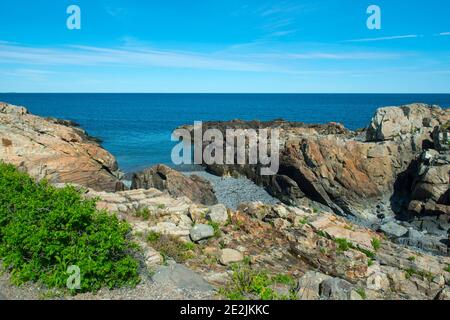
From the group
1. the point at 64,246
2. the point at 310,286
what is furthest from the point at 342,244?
the point at 64,246

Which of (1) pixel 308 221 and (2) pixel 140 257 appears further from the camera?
(1) pixel 308 221

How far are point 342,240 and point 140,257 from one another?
1003cm

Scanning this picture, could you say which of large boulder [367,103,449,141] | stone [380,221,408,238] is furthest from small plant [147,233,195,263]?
large boulder [367,103,449,141]

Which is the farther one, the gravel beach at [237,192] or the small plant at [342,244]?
the gravel beach at [237,192]

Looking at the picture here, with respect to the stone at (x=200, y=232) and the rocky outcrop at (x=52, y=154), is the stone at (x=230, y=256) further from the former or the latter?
the rocky outcrop at (x=52, y=154)

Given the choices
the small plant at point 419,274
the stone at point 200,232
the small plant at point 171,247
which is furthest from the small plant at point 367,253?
the small plant at point 171,247

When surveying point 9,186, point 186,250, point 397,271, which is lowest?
point 397,271

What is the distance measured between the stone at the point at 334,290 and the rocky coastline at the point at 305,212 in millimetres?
39

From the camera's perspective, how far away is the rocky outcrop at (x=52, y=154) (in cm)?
2869

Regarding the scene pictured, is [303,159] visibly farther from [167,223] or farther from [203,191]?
[167,223]

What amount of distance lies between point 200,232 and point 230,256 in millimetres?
2158

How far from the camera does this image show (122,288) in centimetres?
1242

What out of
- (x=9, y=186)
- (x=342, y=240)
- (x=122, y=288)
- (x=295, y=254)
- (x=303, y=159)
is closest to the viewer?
(x=122, y=288)

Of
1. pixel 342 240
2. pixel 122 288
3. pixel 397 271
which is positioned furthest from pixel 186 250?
pixel 397 271
